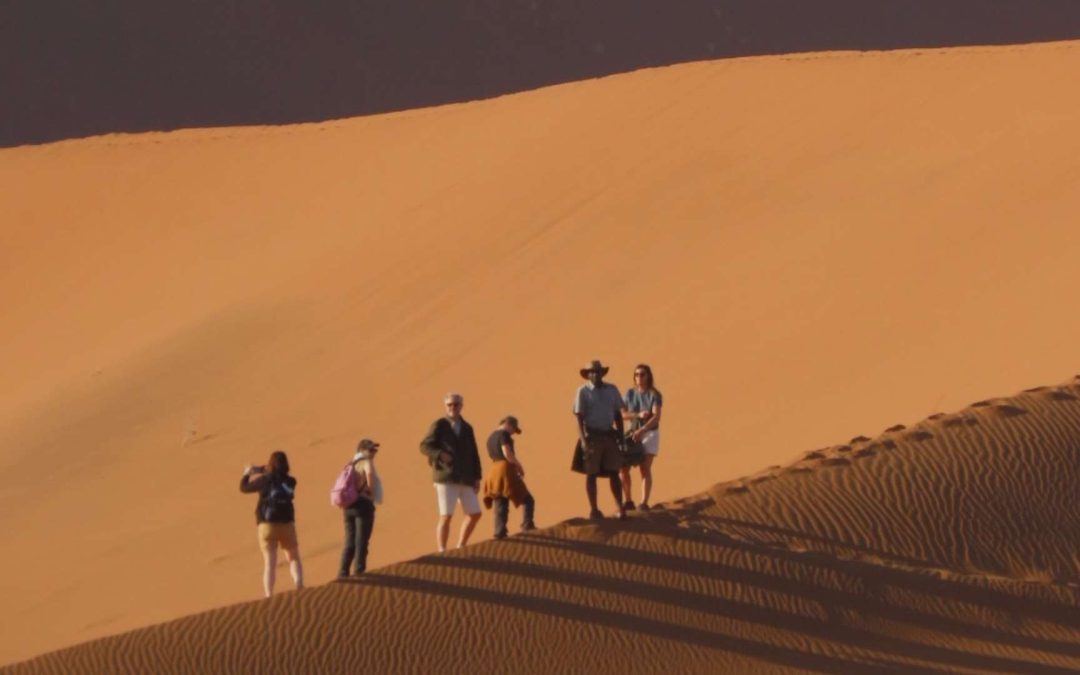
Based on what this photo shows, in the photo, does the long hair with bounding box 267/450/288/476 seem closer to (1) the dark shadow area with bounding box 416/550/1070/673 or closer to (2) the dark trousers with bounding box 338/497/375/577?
(2) the dark trousers with bounding box 338/497/375/577

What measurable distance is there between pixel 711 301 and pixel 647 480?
27.6ft

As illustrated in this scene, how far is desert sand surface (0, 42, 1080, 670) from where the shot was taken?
15172mm

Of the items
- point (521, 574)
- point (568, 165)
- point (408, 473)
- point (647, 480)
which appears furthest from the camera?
point (568, 165)

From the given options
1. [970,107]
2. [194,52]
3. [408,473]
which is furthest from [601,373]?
[194,52]

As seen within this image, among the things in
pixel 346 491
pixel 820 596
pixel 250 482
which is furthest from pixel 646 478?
pixel 250 482

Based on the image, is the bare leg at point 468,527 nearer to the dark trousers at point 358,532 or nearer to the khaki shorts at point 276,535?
the dark trousers at point 358,532

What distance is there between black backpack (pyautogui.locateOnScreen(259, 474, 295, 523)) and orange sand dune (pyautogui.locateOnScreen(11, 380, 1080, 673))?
0.57m

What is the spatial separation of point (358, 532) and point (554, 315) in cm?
1023

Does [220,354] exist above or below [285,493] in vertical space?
above

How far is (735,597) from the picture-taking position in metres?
13.0

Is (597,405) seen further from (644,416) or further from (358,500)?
(358,500)

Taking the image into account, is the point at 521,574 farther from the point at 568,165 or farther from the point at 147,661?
the point at 568,165

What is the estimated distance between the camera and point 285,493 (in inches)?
511

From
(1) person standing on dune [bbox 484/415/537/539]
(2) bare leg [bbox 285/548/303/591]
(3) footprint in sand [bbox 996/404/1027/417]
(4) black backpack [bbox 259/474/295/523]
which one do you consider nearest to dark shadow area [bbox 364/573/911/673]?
(2) bare leg [bbox 285/548/303/591]
